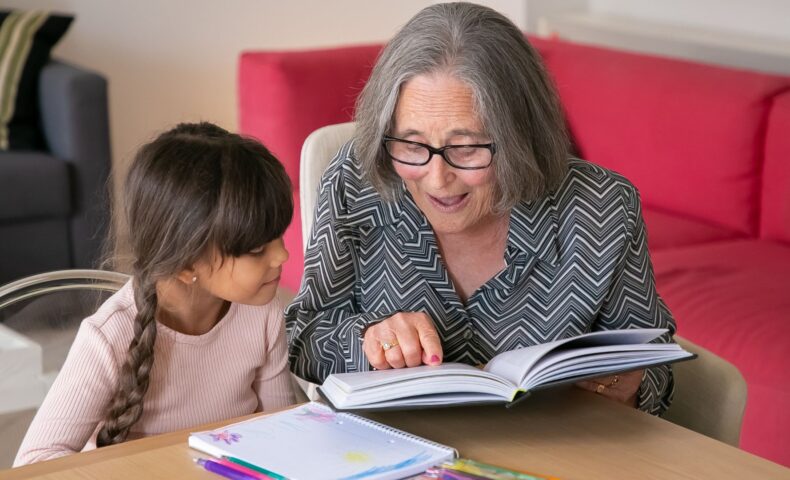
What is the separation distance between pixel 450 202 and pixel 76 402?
1.76 feet

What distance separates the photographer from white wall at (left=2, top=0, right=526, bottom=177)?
174 inches

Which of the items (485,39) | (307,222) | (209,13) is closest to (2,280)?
(209,13)

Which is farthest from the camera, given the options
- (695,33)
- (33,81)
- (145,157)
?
(33,81)

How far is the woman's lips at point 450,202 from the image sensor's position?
151 cm

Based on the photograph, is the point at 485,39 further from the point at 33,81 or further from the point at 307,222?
the point at 33,81

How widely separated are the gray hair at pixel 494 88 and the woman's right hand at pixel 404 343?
0.25m

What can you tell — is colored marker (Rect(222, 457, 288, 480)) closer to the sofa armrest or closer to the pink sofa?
the pink sofa

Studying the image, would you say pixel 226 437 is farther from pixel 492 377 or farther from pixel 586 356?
pixel 586 356

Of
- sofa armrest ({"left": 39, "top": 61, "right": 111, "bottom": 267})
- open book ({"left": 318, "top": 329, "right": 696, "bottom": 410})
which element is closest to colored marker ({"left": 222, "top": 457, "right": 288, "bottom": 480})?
open book ({"left": 318, "top": 329, "right": 696, "bottom": 410})

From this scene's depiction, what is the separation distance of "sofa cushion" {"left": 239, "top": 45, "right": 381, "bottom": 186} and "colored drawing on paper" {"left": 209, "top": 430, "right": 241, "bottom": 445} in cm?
213

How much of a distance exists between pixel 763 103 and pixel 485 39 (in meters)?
1.69

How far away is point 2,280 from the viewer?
362cm

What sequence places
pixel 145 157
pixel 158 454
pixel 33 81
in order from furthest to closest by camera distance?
pixel 33 81, pixel 145 157, pixel 158 454

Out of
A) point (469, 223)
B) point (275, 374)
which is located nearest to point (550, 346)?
point (469, 223)
